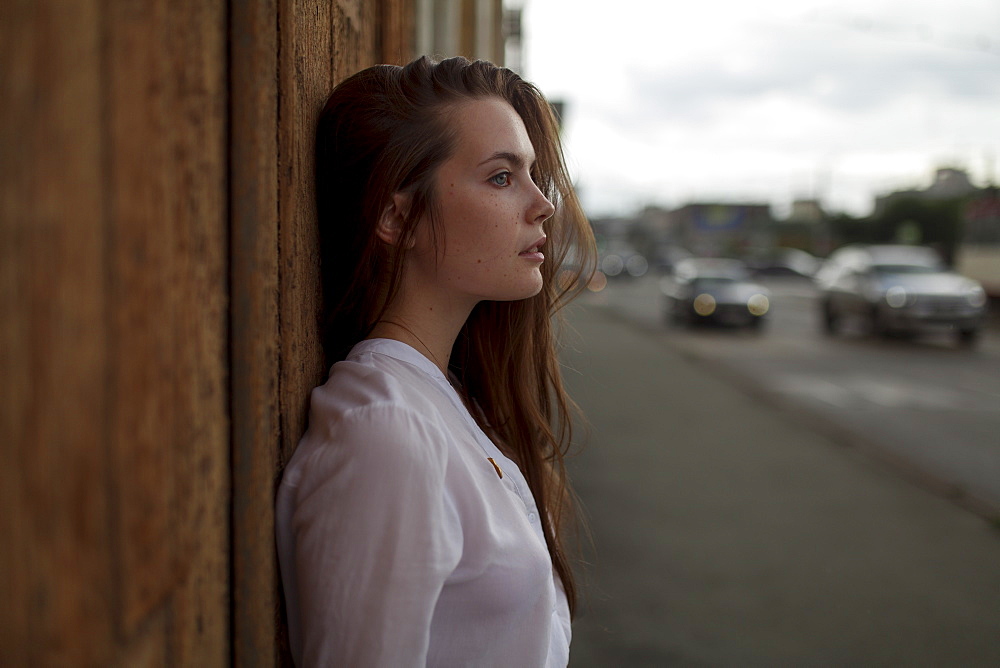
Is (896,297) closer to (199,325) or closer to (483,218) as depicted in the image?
(483,218)

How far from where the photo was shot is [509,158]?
131 cm

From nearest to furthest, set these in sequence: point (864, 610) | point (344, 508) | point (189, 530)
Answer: point (189, 530) → point (344, 508) → point (864, 610)

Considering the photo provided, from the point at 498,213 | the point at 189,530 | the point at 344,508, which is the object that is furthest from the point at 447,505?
the point at 498,213

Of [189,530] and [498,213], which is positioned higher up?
[498,213]

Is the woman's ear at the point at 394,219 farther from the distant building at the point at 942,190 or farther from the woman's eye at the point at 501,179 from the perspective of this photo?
the distant building at the point at 942,190

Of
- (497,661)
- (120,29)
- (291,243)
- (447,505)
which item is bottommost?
(497,661)

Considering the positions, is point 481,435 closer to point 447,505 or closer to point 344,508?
point 447,505

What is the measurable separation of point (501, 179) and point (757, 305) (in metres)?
16.7

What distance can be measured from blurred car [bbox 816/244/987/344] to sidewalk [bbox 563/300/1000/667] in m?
8.68

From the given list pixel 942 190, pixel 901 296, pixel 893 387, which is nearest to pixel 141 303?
pixel 893 387

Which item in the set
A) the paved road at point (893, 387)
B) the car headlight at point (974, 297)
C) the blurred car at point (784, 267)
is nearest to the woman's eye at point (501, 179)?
the paved road at point (893, 387)

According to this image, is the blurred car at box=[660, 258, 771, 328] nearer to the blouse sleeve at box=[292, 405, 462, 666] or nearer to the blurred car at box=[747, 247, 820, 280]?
the blouse sleeve at box=[292, 405, 462, 666]

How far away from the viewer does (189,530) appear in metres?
0.71

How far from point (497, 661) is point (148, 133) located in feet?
2.76
